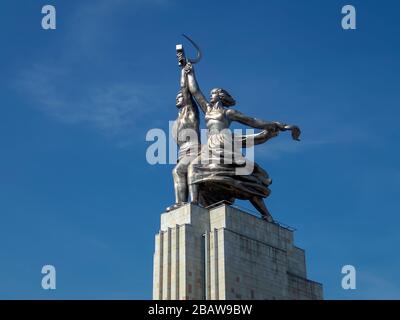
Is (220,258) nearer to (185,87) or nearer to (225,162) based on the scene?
(225,162)

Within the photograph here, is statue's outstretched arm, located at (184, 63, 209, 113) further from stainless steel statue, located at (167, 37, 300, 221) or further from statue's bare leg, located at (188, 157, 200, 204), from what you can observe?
statue's bare leg, located at (188, 157, 200, 204)

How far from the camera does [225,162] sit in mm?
44688

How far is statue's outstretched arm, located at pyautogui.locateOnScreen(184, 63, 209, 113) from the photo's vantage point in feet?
156

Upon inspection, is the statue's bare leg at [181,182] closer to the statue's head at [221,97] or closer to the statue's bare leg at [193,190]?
the statue's bare leg at [193,190]

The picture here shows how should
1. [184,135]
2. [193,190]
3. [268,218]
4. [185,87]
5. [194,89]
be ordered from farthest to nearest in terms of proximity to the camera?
[185,87]
[194,89]
[184,135]
[268,218]
[193,190]

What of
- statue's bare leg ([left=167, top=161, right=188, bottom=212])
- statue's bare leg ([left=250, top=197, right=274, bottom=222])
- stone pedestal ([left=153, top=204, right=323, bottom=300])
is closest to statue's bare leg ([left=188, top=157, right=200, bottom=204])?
statue's bare leg ([left=167, top=161, right=188, bottom=212])

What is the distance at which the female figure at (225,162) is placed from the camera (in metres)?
44.6

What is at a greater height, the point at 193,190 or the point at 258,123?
the point at 258,123

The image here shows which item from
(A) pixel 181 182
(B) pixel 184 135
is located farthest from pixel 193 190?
(B) pixel 184 135

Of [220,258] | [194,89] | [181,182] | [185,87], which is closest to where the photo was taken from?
[220,258]

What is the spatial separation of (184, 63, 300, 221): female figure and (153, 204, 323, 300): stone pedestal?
1571 millimetres

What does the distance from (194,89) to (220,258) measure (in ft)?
36.8
